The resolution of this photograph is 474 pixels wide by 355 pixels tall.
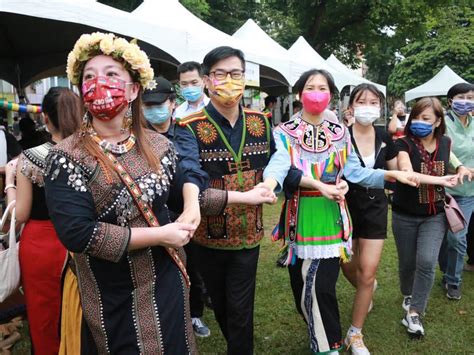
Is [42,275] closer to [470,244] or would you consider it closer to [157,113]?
[157,113]

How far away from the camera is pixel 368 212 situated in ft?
11.2

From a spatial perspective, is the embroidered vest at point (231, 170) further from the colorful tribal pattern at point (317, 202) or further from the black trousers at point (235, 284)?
the colorful tribal pattern at point (317, 202)

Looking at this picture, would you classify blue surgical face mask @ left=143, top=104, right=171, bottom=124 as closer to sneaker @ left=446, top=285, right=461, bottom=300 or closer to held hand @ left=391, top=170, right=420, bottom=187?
held hand @ left=391, top=170, right=420, bottom=187

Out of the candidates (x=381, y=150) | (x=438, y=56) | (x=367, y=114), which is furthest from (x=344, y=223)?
(x=438, y=56)

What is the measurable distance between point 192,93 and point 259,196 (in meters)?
2.18

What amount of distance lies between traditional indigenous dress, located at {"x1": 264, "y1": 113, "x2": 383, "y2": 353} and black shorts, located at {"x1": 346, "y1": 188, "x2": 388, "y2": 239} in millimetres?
345

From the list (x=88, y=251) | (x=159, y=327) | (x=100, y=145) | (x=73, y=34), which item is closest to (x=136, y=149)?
(x=100, y=145)

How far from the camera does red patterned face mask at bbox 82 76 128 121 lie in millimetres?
1751

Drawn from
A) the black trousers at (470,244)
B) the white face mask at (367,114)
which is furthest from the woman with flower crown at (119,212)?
the black trousers at (470,244)

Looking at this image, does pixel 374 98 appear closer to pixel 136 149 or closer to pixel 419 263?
pixel 419 263

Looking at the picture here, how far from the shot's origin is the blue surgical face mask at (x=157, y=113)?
3557mm

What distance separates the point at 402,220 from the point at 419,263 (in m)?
0.37

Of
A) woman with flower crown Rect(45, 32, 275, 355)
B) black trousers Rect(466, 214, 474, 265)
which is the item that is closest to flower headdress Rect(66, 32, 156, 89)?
woman with flower crown Rect(45, 32, 275, 355)

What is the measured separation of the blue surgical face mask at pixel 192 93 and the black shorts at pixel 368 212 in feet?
5.73
